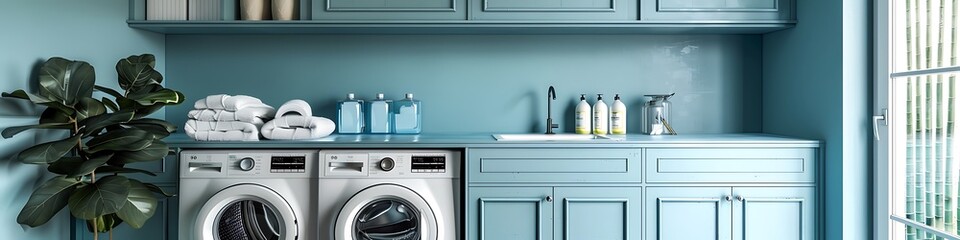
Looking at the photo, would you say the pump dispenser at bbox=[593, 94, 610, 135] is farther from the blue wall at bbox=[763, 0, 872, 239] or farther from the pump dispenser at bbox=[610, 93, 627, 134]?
Answer: the blue wall at bbox=[763, 0, 872, 239]

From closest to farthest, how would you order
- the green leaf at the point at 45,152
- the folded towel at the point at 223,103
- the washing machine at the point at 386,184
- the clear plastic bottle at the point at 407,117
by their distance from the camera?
the green leaf at the point at 45,152 → the washing machine at the point at 386,184 → the folded towel at the point at 223,103 → the clear plastic bottle at the point at 407,117

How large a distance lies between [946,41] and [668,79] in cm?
123

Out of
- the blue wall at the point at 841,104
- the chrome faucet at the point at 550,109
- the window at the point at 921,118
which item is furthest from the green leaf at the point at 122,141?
the window at the point at 921,118

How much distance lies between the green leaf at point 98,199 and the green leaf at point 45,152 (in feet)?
0.52

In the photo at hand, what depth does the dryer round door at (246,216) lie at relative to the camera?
2.44 m

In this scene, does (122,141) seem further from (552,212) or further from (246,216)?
(552,212)

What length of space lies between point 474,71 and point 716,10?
117 centimetres

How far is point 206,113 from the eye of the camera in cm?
259

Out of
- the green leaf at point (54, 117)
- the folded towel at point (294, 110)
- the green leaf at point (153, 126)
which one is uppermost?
the folded towel at point (294, 110)

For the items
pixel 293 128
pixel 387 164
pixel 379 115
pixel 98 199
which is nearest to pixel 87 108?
pixel 98 199

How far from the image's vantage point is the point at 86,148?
7.30 feet

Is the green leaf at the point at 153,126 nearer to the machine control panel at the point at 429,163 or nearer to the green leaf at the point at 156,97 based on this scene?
the green leaf at the point at 156,97

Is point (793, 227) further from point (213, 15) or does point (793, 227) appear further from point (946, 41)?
point (213, 15)

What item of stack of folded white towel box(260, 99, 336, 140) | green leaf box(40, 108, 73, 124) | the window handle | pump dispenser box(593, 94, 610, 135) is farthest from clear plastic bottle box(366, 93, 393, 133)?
the window handle
